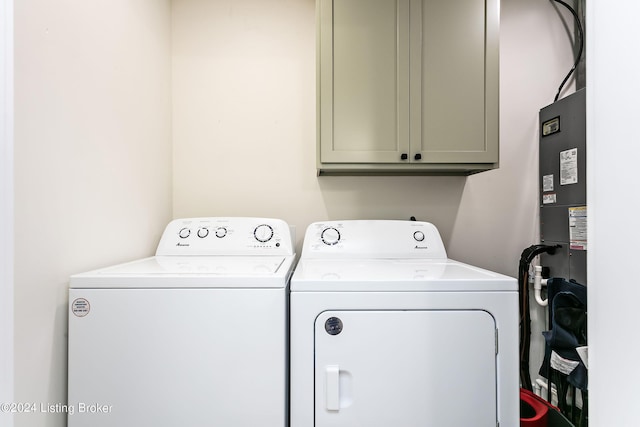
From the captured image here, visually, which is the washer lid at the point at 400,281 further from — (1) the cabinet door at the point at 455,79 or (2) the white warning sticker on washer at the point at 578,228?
(2) the white warning sticker on washer at the point at 578,228

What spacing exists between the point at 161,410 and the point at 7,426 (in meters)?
0.34

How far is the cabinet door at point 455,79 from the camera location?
4.56ft

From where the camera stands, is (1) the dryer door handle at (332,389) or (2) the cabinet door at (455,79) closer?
(1) the dryer door handle at (332,389)

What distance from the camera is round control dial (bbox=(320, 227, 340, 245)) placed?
1466 mm

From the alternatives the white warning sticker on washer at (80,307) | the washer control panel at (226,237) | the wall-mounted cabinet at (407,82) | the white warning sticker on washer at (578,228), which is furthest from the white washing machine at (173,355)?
the white warning sticker on washer at (578,228)

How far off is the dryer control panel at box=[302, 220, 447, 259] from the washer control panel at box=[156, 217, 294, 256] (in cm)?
14

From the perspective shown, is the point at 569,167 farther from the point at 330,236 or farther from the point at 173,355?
the point at 173,355

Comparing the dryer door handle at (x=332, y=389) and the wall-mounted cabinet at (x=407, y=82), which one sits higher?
the wall-mounted cabinet at (x=407, y=82)

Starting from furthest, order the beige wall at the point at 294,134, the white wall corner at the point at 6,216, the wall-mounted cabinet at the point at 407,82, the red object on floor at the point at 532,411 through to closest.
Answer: the beige wall at the point at 294,134, the wall-mounted cabinet at the point at 407,82, the red object on floor at the point at 532,411, the white wall corner at the point at 6,216

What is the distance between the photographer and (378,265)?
4.00 feet

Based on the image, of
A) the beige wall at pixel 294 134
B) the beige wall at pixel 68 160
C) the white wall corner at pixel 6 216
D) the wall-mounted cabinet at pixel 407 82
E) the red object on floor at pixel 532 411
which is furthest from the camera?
the beige wall at pixel 294 134

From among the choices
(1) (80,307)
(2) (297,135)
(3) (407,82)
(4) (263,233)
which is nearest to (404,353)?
(4) (263,233)

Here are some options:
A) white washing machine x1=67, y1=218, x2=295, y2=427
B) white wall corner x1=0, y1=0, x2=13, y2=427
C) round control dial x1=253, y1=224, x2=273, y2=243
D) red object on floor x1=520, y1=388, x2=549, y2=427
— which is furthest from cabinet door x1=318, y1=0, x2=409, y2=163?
red object on floor x1=520, y1=388, x2=549, y2=427

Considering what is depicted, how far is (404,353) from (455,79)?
121 centimetres
